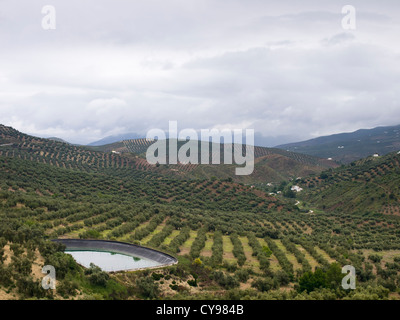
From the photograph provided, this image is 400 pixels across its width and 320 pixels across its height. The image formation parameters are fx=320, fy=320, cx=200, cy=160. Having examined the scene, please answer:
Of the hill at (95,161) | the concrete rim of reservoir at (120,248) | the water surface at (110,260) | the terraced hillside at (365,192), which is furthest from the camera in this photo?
the hill at (95,161)

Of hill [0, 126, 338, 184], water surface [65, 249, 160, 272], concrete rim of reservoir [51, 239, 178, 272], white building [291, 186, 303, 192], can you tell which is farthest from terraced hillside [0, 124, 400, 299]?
white building [291, 186, 303, 192]

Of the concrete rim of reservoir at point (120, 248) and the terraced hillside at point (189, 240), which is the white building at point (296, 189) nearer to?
the terraced hillside at point (189, 240)

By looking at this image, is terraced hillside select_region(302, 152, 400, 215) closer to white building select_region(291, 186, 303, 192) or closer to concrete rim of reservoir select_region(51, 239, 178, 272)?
white building select_region(291, 186, 303, 192)

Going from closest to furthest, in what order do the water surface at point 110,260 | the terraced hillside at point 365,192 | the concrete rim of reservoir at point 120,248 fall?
the water surface at point 110,260 < the concrete rim of reservoir at point 120,248 < the terraced hillside at point 365,192

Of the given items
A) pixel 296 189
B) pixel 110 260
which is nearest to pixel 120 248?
pixel 110 260

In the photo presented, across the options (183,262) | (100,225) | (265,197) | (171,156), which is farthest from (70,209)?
(171,156)

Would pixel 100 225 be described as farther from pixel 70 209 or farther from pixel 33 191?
pixel 33 191

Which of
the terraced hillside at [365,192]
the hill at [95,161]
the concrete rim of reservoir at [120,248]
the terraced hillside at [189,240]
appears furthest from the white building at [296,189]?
the concrete rim of reservoir at [120,248]
